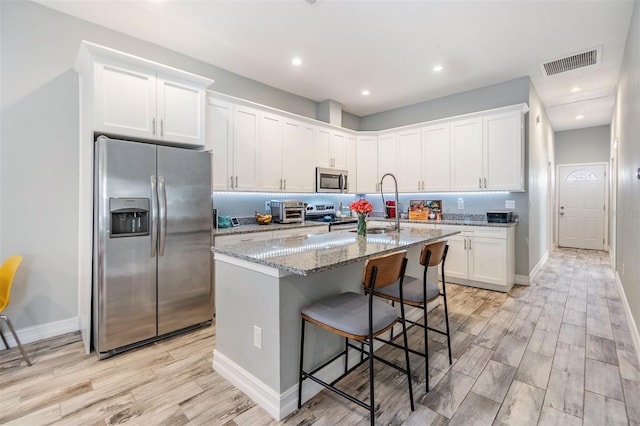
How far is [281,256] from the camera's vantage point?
1.85 metres

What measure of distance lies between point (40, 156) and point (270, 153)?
2.39 metres

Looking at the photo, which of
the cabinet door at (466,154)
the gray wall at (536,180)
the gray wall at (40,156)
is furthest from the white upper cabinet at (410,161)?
the gray wall at (40,156)

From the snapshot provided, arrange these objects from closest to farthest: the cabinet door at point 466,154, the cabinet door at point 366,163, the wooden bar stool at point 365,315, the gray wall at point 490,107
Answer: the wooden bar stool at point 365,315 < the gray wall at point 490,107 < the cabinet door at point 466,154 < the cabinet door at point 366,163

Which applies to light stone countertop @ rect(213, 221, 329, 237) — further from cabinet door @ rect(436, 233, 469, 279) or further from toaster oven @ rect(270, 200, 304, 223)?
cabinet door @ rect(436, 233, 469, 279)

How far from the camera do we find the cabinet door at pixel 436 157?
486 cm

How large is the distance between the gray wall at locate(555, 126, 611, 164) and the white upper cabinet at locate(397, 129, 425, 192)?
4.99 metres

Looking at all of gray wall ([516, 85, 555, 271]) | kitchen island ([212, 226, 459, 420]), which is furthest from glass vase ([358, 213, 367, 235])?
gray wall ([516, 85, 555, 271])

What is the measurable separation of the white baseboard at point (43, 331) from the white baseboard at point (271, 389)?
1703mm

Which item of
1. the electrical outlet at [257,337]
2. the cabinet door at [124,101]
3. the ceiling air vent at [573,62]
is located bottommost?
the electrical outlet at [257,337]

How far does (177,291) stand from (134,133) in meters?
1.51

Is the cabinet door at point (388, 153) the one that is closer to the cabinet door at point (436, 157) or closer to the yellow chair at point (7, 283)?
the cabinet door at point (436, 157)

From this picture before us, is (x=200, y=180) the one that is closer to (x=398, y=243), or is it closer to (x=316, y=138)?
(x=398, y=243)

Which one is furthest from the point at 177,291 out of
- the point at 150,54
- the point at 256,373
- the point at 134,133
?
the point at 150,54

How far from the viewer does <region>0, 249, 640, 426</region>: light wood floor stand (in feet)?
5.82
